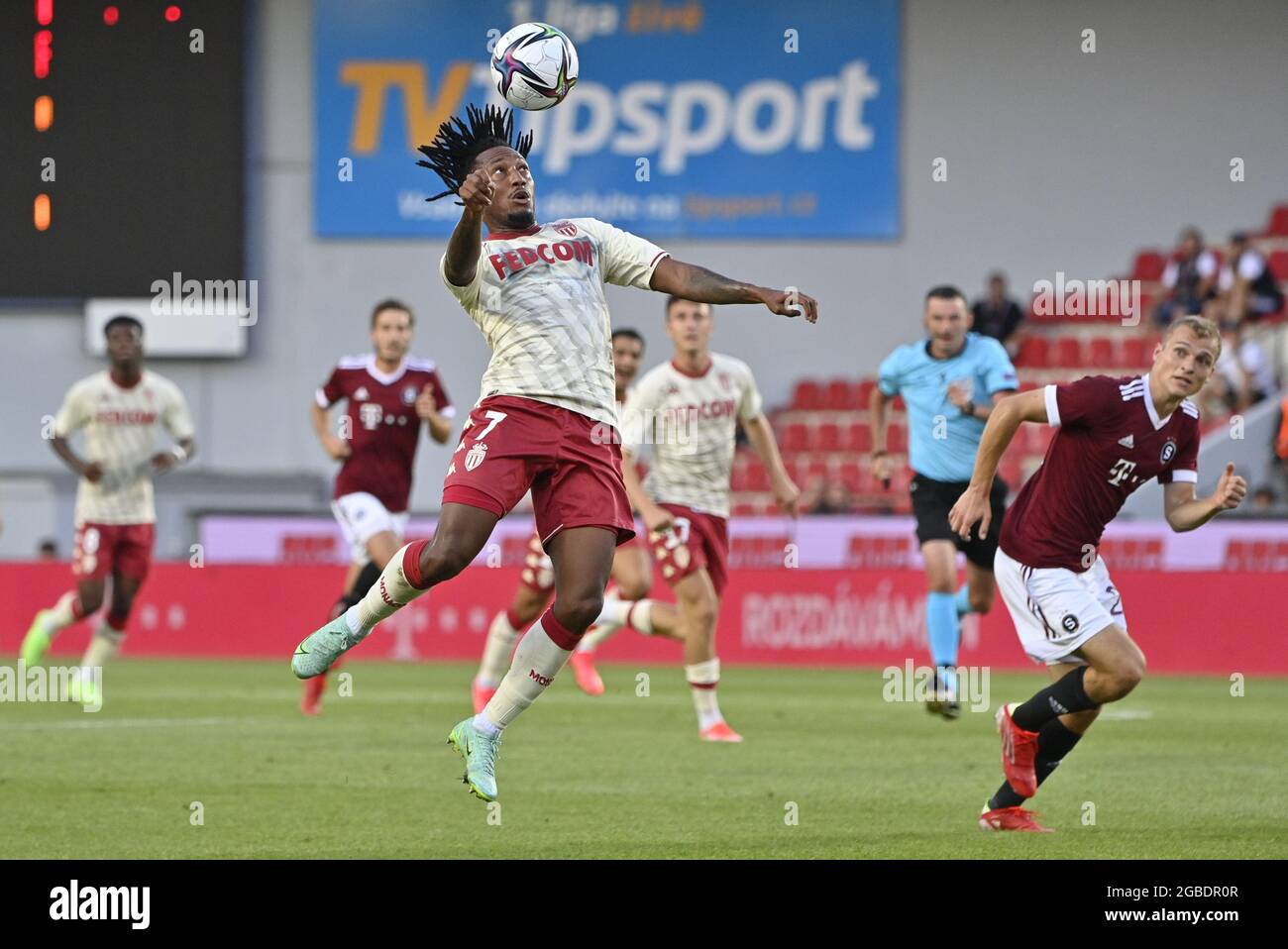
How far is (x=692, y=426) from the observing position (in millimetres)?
12453

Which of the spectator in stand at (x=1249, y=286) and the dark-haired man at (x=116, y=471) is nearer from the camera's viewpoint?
the dark-haired man at (x=116, y=471)

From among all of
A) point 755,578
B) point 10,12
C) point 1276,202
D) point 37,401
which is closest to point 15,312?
point 37,401

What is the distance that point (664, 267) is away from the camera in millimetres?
7738


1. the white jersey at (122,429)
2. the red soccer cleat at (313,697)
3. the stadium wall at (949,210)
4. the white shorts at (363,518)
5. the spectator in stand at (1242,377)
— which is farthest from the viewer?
the stadium wall at (949,210)

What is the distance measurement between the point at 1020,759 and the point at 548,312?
2.53 meters

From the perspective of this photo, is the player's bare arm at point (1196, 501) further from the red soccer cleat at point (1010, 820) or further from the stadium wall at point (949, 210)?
the stadium wall at point (949, 210)

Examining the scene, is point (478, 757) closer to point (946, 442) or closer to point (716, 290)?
point (716, 290)

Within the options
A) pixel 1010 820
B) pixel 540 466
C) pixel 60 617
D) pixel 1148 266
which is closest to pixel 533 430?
pixel 540 466

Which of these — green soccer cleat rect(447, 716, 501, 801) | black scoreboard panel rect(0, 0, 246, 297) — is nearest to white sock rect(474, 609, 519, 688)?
green soccer cleat rect(447, 716, 501, 801)

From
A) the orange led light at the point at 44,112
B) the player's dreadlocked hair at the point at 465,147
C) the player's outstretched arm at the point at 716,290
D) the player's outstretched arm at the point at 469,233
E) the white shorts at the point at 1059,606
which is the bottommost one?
the white shorts at the point at 1059,606

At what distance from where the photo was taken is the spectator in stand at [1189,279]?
25.2m

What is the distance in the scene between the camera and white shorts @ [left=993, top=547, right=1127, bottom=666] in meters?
7.91

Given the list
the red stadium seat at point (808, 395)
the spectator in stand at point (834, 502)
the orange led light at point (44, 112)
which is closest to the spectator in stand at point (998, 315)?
the red stadium seat at point (808, 395)
